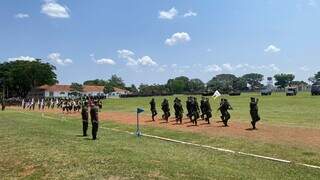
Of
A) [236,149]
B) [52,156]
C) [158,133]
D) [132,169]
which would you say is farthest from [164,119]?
[132,169]

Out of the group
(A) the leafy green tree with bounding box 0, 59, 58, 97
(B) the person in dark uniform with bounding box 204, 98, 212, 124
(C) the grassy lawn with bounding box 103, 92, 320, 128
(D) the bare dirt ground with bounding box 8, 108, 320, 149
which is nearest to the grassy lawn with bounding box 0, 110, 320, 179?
(D) the bare dirt ground with bounding box 8, 108, 320, 149

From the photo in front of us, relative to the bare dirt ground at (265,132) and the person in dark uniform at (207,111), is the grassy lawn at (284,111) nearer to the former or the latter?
the bare dirt ground at (265,132)

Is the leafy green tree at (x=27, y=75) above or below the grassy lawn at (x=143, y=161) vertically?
above

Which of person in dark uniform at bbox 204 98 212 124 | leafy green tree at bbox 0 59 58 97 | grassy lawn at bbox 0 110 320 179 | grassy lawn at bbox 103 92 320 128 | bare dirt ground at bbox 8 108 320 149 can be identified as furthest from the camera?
leafy green tree at bbox 0 59 58 97

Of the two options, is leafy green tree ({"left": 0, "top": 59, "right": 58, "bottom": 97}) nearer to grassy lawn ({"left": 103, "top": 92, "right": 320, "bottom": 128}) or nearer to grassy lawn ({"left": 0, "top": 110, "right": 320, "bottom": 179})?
grassy lawn ({"left": 103, "top": 92, "right": 320, "bottom": 128})

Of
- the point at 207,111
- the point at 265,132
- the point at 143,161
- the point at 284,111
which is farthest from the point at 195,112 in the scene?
the point at 143,161

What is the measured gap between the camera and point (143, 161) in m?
17.7

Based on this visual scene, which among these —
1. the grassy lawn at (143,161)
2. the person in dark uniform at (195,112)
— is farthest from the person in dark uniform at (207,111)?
the grassy lawn at (143,161)

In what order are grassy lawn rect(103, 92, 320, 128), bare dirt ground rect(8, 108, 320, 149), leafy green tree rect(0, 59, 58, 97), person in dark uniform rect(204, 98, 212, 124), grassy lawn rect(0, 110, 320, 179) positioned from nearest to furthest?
grassy lawn rect(0, 110, 320, 179) → bare dirt ground rect(8, 108, 320, 149) → grassy lawn rect(103, 92, 320, 128) → person in dark uniform rect(204, 98, 212, 124) → leafy green tree rect(0, 59, 58, 97)

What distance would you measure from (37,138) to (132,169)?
11938 millimetres

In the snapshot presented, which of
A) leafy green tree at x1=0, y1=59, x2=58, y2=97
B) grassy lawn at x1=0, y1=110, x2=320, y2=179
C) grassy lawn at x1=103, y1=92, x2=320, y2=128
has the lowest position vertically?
grassy lawn at x1=0, y1=110, x2=320, y2=179

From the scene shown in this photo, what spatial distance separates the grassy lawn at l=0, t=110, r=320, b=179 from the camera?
53.1ft

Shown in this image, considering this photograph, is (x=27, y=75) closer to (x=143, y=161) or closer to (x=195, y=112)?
(x=195, y=112)

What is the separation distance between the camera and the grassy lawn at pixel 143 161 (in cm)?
1617
